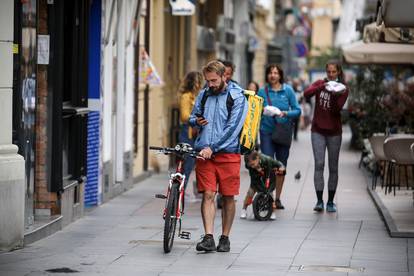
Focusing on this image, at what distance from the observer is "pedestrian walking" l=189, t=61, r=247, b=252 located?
12.1 metres

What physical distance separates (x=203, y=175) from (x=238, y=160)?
1.32 feet

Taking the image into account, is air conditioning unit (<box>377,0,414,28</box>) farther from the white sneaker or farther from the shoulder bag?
the shoulder bag

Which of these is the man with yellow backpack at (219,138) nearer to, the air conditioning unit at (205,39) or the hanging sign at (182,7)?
the hanging sign at (182,7)

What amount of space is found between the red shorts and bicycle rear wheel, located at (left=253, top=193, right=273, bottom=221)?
2.77 metres

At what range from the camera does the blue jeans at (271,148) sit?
16672 millimetres

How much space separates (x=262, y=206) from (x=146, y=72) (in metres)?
6.52

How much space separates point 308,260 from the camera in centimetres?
1173

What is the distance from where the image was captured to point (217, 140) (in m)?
12.1

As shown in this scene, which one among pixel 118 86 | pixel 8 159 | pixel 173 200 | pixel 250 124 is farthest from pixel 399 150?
pixel 8 159

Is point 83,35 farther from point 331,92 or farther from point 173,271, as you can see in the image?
point 173,271

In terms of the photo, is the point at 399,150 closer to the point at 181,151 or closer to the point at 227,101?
the point at 227,101

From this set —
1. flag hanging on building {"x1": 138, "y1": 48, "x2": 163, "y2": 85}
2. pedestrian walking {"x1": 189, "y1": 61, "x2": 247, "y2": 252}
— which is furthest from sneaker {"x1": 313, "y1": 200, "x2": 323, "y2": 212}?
flag hanging on building {"x1": 138, "y1": 48, "x2": 163, "y2": 85}

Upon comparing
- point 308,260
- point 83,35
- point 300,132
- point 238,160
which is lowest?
point 300,132

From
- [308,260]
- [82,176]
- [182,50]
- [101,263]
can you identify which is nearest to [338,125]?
[82,176]
